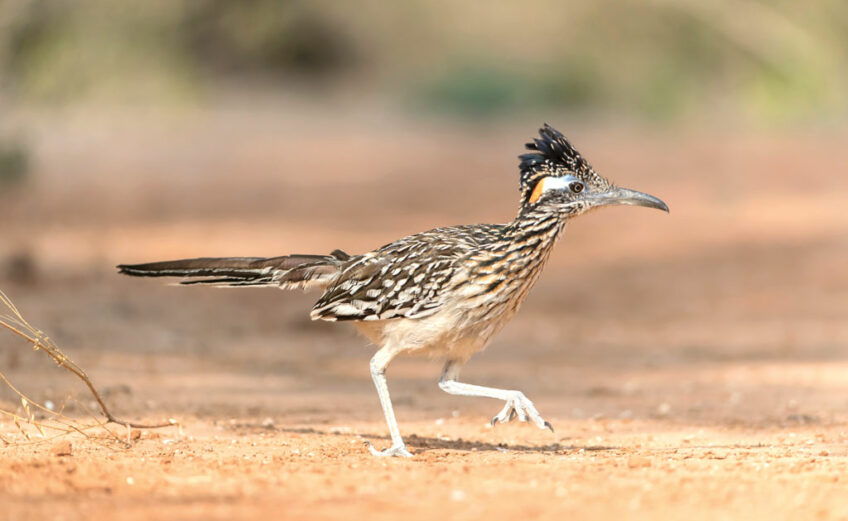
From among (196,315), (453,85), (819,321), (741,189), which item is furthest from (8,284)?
(453,85)

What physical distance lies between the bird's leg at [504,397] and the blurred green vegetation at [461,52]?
8904mm

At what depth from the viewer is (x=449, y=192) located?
21.9 meters

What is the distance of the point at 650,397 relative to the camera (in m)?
9.27

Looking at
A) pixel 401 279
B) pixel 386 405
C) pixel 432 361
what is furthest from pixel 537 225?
pixel 432 361

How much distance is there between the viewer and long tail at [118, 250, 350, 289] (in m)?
6.98

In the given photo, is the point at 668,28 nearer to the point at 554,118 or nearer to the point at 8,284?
the point at 554,118

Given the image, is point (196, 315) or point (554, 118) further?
point (554, 118)

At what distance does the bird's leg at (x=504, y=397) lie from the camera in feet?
20.6

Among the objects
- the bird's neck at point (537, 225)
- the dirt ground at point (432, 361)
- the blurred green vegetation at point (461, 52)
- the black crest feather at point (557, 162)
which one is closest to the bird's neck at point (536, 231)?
the bird's neck at point (537, 225)

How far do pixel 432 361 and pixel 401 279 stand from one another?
4713 millimetres

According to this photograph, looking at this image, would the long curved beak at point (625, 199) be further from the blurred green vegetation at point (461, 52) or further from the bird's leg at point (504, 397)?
the blurred green vegetation at point (461, 52)

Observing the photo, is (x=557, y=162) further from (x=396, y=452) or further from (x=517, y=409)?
(x=396, y=452)

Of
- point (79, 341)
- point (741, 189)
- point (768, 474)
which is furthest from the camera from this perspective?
point (741, 189)

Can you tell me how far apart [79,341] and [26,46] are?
18.4 feet
